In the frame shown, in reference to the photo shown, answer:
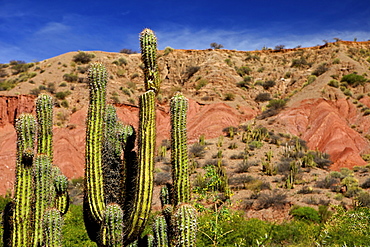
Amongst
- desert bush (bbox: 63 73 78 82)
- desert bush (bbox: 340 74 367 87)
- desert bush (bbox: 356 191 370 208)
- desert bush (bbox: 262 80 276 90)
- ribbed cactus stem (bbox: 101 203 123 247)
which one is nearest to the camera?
ribbed cactus stem (bbox: 101 203 123 247)

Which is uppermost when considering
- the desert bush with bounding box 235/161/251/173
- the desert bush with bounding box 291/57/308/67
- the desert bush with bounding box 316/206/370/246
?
the desert bush with bounding box 291/57/308/67

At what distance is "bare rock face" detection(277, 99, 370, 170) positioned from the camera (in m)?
23.9

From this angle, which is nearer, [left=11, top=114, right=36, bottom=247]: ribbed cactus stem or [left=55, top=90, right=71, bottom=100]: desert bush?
[left=11, top=114, right=36, bottom=247]: ribbed cactus stem

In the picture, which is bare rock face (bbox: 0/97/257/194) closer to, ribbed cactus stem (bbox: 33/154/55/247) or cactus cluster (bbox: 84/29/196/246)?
ribbed cactus stem (bbox: 33/154/55/247)

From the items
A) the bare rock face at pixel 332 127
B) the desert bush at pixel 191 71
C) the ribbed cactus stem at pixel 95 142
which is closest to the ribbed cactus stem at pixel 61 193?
the ribbed cactus stem at pixel 95 142

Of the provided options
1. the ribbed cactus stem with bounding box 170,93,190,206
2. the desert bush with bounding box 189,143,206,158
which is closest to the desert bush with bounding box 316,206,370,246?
the ribbed cactus stem with bounding box 170,93,190,206

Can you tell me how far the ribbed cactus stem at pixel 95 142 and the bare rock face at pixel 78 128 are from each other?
17.9 m

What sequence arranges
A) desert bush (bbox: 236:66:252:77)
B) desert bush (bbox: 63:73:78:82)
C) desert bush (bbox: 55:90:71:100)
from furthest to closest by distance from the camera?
desert bush (bbox: 236:66:252:77)
desert bush (bbox: 63:73:78:82)
desert bush (bbox: 55:90:71:100)

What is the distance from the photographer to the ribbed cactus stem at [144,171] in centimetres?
542

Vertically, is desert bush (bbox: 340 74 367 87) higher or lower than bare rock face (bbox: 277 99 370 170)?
higher

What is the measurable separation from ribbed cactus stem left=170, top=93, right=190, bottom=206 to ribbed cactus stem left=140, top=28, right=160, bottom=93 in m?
0.72

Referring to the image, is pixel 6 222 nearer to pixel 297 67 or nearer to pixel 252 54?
pixel 297 67

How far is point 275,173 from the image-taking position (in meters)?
20.3

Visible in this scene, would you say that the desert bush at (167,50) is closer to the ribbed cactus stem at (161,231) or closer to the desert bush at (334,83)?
the desert bush at (334,83)
